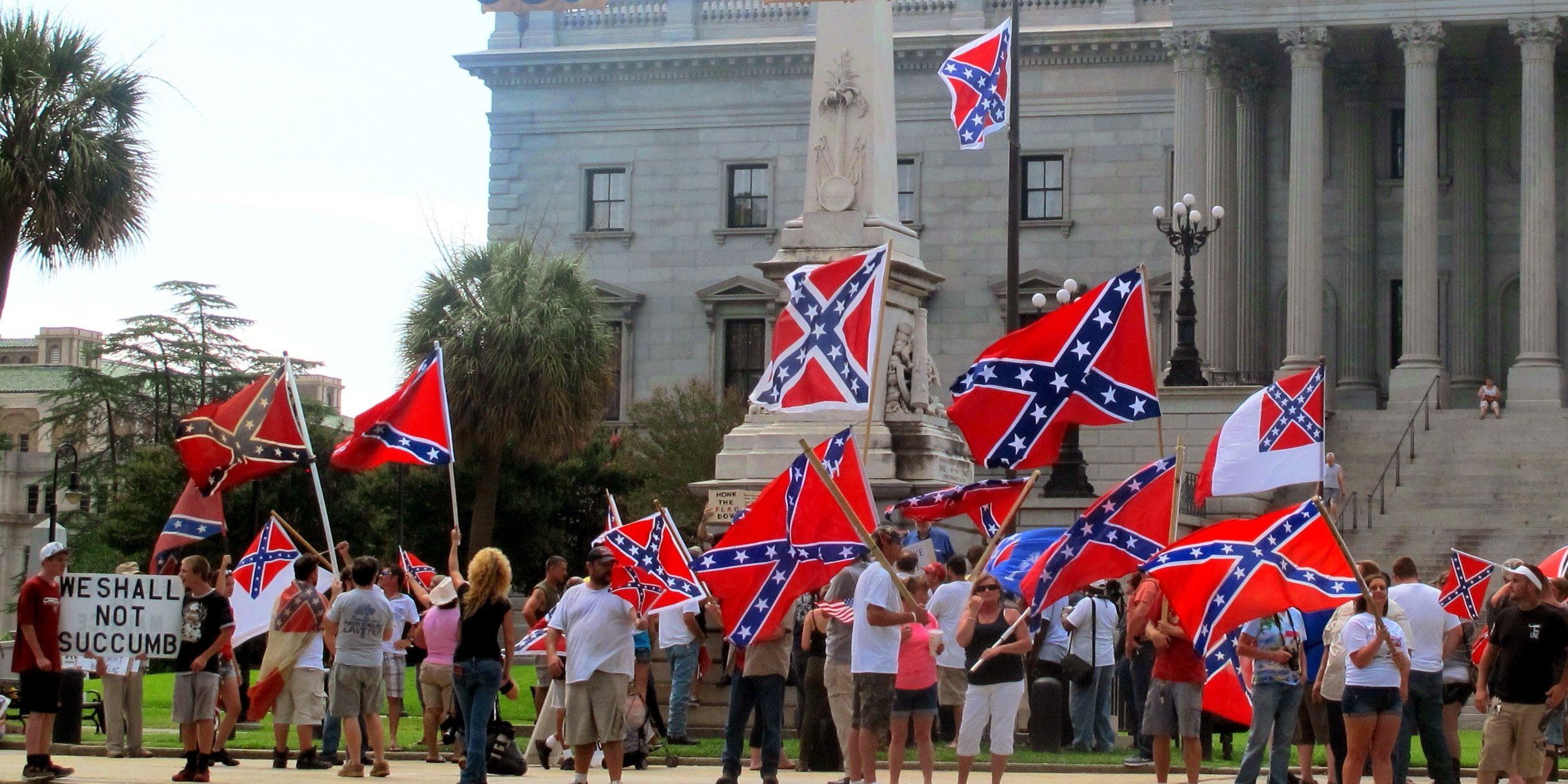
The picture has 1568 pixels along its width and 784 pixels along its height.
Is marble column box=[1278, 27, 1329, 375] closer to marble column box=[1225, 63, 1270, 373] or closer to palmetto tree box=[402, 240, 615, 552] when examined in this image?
marble column box=[1225, 63, 1270, 373]

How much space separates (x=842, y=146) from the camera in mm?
24922

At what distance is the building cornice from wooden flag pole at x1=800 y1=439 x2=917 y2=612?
40118 millimetres

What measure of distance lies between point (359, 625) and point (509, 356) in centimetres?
2599

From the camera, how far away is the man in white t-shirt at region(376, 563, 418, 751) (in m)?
20.3

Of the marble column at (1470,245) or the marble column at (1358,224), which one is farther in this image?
the marble column at (1358,224)

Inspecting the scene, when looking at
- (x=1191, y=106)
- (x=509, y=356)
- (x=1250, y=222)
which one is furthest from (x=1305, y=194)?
(x=509, y=356)

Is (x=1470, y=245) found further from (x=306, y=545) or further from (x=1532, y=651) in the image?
(x=1532, y=651)

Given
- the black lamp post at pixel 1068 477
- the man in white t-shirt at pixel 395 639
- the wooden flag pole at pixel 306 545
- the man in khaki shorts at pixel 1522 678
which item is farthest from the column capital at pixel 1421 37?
the man in khaki shorts at pixel 1522 678

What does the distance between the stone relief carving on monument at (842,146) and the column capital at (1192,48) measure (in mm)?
27082

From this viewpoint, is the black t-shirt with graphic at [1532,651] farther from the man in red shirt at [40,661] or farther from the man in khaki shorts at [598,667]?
the man in red shirt at [40,661]

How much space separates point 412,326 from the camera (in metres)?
45.1

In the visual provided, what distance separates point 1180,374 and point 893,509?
897 inches

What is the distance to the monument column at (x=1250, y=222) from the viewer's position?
5303 centimetres

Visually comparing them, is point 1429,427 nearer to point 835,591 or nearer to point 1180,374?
point 1180,374
